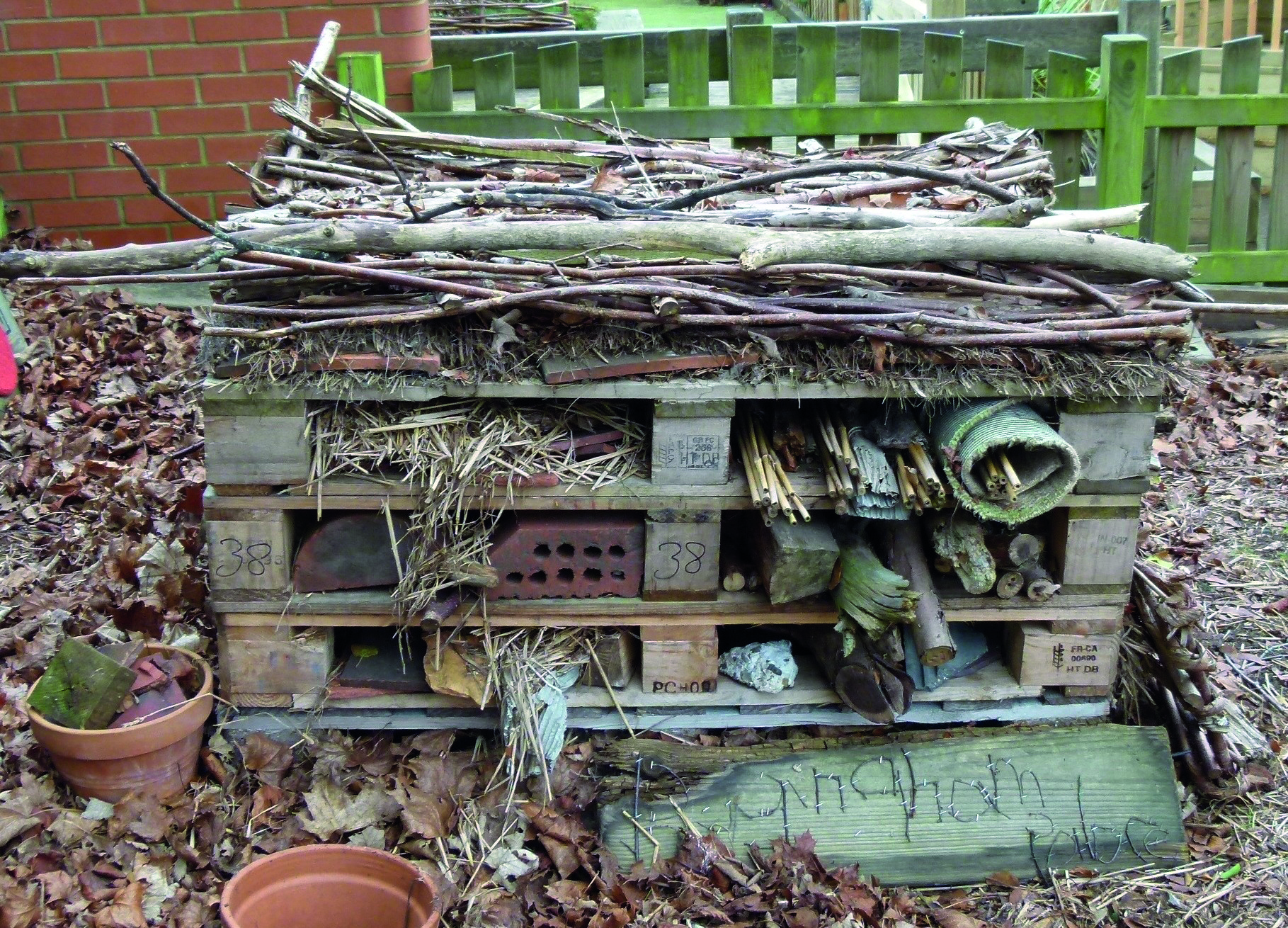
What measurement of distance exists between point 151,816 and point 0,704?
2.41ft

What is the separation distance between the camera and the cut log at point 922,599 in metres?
3.19

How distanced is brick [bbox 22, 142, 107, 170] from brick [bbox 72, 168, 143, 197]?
0.07 meters

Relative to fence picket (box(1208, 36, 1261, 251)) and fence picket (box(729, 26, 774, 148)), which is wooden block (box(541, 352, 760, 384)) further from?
fence picket (box(1208, 36, 1261, 251))

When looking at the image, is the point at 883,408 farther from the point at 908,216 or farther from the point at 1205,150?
the point at 1205,150

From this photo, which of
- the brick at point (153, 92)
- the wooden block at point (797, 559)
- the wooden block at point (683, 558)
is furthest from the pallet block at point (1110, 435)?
the brick at point (153, 92)

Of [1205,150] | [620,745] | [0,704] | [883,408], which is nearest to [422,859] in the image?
[620,745]

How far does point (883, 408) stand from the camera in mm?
3332

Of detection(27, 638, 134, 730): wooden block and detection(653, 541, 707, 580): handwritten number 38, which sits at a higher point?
detection(653, 541, 707, 580): handwritten number 38

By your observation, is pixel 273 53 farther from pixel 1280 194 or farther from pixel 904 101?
pixel 1280 194

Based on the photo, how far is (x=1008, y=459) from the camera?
10.2 ft

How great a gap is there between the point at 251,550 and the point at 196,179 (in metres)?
3.74

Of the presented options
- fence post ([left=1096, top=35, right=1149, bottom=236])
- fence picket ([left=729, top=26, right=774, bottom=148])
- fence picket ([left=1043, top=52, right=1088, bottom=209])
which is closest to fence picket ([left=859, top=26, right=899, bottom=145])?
fence picket ([left=729, top=26, right=774, bottom=148])

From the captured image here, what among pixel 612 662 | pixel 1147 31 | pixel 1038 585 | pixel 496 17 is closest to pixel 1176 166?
pixel 1147 31

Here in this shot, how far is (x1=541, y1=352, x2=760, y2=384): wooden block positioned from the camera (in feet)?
9.98
